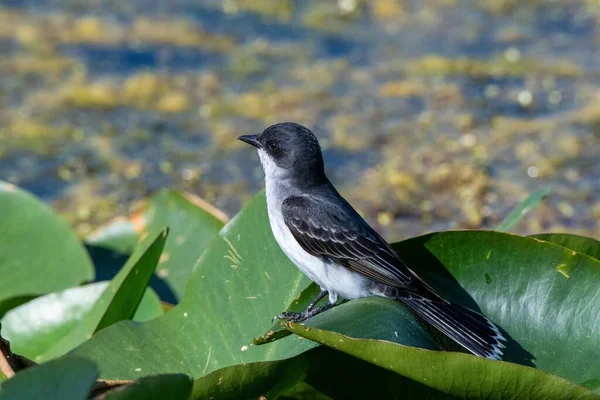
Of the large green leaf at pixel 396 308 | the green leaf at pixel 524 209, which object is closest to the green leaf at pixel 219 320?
the large green leaf at pixel 396 308

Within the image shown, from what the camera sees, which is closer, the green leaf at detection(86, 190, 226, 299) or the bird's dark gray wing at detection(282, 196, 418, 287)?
the bird's dark gray wing at detection(282, 196, 418, 287)

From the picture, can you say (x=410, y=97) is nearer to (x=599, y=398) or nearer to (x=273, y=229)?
(x=273, y=229)

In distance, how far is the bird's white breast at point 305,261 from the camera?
3558 mm

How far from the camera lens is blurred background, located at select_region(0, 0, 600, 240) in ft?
23.3

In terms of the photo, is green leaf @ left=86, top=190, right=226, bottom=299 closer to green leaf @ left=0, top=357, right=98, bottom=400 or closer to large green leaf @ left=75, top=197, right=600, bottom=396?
large green leaf @ left=75, top=197, right=600, bottom=396

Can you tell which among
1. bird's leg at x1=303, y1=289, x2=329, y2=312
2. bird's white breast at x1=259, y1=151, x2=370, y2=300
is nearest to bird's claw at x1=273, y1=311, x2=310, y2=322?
bird's leg at x1=303, y1=289, x2=329, y2=312

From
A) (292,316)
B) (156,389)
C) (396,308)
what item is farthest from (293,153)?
(156,389)

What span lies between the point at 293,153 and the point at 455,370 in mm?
2180

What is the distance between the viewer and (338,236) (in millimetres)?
4191

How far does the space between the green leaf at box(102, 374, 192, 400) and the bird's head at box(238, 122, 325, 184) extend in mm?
2371

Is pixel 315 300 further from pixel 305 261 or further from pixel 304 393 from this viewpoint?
pixel 304 393

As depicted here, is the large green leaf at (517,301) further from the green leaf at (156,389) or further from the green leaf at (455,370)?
the green leaf at (156,389)

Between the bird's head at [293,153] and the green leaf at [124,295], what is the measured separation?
1.28 meters

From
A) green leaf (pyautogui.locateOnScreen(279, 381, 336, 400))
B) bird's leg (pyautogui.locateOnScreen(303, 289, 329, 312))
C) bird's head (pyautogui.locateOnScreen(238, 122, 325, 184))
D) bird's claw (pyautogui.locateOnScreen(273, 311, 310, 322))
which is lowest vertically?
green leaf (pyautogui.locateOnScreen(279, 381, 336, 400))
